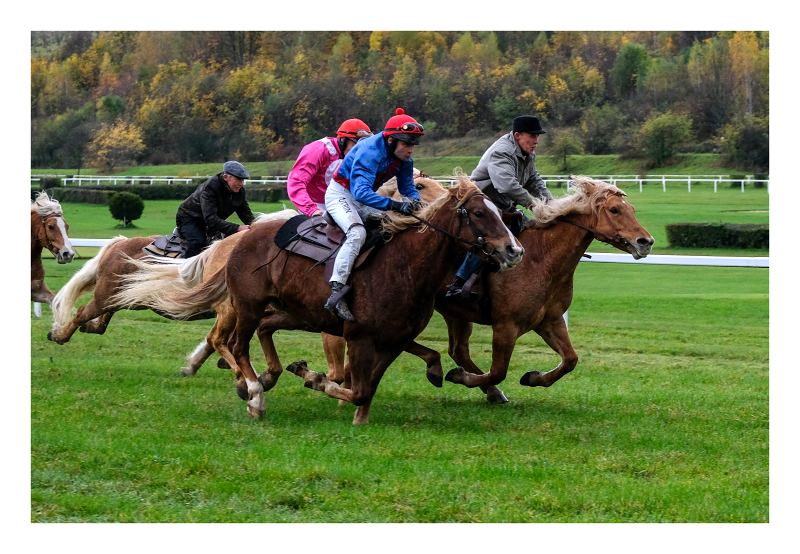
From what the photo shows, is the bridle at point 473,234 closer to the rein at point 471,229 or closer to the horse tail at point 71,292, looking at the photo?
the rein at point 471,229

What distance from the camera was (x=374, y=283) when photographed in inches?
312

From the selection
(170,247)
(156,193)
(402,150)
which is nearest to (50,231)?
(170,247)

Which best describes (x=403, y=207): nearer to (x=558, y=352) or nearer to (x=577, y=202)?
(x=577, y=202)

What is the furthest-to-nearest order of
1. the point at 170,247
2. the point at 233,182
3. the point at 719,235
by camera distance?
1. the point at 719,235
2. the point at 170,247
3. the point at 233,182

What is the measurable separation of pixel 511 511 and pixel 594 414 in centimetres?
302

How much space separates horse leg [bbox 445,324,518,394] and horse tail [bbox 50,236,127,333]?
4.41 m

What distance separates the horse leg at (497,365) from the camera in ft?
28.1

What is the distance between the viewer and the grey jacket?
898cm

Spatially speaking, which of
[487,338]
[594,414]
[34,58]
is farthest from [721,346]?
[34,58]

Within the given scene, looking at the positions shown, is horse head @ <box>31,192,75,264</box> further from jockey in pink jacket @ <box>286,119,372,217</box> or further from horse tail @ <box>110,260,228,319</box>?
jockey in pink jacket @ <box>286,119,372,217</box>

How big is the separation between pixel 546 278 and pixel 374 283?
1.52 m

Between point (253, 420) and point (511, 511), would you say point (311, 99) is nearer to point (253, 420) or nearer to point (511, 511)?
point (253, 420)

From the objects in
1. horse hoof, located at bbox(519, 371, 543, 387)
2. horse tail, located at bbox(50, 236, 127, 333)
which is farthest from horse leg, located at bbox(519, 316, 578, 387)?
horse tail, located at bbox(50, 236, 127, 333)

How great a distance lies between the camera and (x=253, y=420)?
8.23 meters
